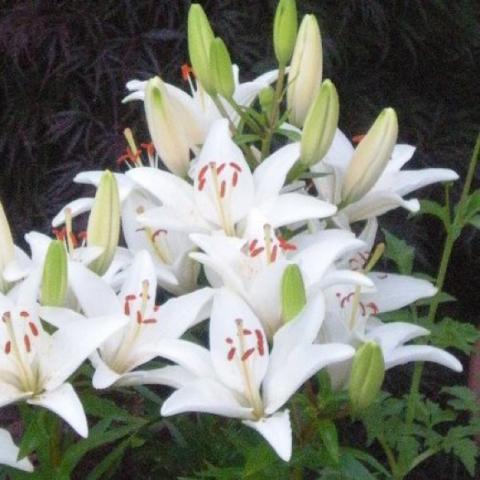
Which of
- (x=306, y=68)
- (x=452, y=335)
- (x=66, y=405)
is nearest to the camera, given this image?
(x=66, y=405)

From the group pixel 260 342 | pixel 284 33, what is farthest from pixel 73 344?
pixel 284 33

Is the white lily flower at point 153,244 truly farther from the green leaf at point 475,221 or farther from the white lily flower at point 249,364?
the green leaf at point 475,221

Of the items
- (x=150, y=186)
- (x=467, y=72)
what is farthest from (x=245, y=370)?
(x=467, y=72)

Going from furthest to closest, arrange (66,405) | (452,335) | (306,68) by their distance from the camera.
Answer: (452,335)
(306,68)
(66,405)

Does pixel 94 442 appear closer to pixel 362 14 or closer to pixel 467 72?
pixel 362 14

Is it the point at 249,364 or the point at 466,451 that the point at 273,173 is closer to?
the point at 249,364
